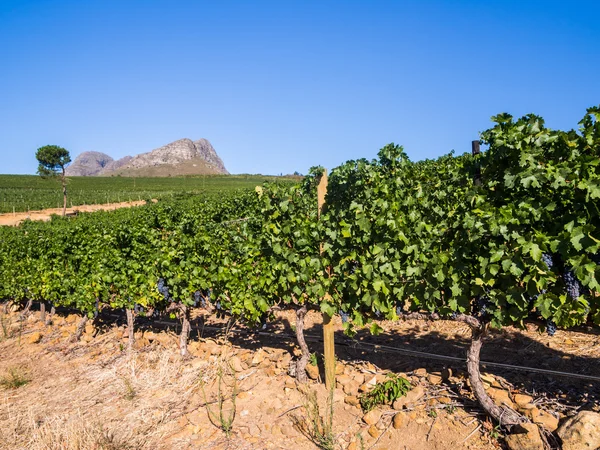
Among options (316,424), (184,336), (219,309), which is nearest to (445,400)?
(316,424)

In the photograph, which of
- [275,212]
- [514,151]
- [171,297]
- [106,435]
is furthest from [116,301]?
[514,151]

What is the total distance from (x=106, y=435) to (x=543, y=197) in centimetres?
495

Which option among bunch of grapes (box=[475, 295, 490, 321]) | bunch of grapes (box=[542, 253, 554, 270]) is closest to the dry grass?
bunch of grapes (box=[475, 295, 490, 321])

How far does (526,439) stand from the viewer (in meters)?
3.75

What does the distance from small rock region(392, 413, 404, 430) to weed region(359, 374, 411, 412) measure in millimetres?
229

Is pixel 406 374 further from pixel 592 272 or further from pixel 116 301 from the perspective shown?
pixel 116 301

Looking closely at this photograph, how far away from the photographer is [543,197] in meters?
3.84

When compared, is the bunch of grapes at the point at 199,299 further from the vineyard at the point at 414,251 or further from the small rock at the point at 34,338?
the small rock at the point at 34,338

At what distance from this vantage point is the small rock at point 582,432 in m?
3.50

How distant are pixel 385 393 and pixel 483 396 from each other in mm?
989

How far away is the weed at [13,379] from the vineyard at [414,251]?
5.09 feet

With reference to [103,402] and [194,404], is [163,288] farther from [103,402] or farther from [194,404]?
[194,404]

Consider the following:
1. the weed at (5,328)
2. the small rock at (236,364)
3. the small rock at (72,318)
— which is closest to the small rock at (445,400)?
the small rock at (236,364)

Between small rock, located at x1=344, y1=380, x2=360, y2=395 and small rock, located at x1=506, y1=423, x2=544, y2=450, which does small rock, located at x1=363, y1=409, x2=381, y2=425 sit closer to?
small rock, located at x1=344, y1=380, x2=360, y2=395
